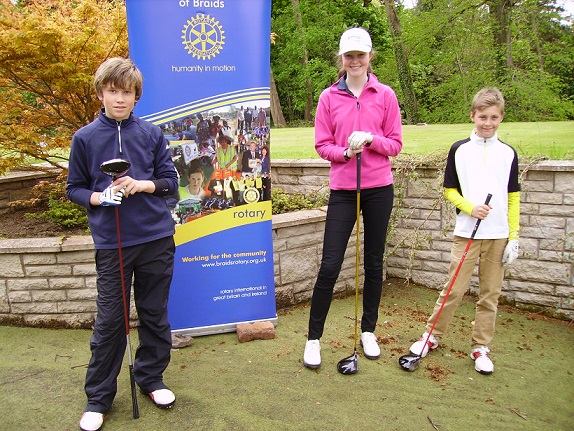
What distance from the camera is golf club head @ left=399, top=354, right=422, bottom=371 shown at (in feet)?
10.3

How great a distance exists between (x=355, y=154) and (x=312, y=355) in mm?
1280

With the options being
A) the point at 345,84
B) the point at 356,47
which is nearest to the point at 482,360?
the point at 345,84

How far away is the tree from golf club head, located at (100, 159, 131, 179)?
2.18 m

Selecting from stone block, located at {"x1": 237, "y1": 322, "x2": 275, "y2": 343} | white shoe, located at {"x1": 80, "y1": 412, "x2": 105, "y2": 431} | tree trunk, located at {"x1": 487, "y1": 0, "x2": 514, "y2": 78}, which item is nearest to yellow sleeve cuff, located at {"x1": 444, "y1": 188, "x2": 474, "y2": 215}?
stone block, located at {"x1": 237, "y1": 322, "x2": 275, "y2": 343}

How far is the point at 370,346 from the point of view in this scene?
3.32 m

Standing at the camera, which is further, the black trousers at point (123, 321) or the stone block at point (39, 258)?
the stone block at point (39, 258)

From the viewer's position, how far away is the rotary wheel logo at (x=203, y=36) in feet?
10.5

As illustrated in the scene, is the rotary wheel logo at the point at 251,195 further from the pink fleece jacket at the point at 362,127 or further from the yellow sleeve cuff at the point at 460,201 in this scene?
the yellow sleeve cuff at the point at 460,201

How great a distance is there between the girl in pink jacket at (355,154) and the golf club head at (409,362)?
0.53m

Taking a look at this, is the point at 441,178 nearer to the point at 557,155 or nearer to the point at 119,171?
the point at 557,155

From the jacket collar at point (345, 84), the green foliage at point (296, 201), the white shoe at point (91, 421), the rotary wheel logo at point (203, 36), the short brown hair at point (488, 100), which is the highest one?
the rotary wheel logo at point (203, 36)

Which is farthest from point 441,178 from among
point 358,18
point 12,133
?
point 358,18

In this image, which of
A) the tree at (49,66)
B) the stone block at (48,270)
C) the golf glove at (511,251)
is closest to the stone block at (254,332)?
the stone block at (48,270)

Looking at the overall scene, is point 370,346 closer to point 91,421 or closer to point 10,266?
point 91,421
